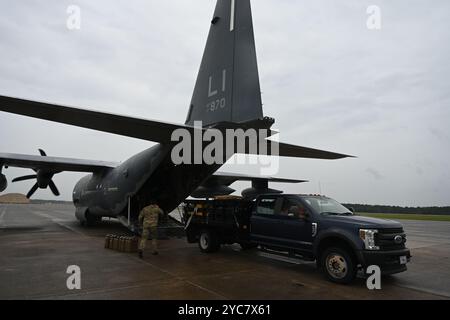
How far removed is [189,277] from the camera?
7539 mm

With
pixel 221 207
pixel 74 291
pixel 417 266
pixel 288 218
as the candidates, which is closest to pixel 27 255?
pixel 74 291

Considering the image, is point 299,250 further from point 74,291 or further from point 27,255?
point 27,255

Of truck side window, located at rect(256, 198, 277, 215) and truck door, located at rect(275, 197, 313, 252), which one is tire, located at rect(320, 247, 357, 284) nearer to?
truck door, located at rect(275, 197, 313, 252)

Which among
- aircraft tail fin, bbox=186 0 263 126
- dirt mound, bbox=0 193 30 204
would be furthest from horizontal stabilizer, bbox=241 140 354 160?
dirt mound, bbox=0 193 30 204

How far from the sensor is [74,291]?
639cm

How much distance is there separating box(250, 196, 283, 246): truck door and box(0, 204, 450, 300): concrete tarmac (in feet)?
2.44

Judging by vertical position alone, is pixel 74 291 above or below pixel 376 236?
below

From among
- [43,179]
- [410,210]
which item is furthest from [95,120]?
[410,210]

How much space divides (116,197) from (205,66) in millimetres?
8860

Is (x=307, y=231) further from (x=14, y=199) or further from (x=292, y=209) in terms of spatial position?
(x=14, y=199)

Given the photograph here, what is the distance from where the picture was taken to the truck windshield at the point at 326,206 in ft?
27.8

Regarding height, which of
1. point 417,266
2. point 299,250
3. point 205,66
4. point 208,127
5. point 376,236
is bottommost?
point 417,266

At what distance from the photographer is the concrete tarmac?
6320mm

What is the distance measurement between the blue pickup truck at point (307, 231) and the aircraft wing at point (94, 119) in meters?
3.08
